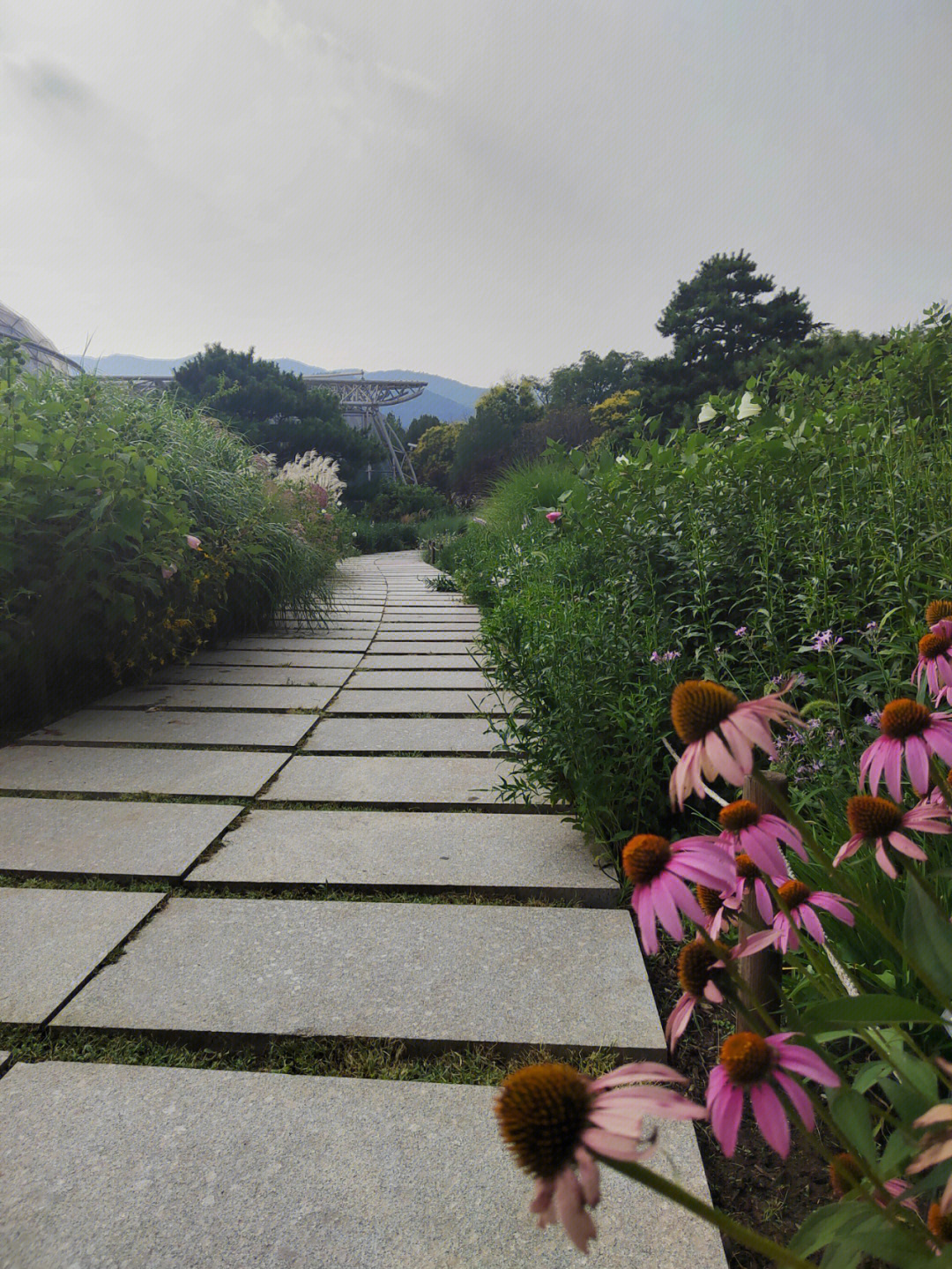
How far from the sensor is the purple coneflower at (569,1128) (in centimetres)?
39

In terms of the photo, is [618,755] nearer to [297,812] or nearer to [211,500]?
[297,812]

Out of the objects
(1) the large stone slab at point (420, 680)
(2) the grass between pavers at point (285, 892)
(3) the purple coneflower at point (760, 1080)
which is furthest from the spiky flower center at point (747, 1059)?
(1) the large stone slab at point (420, 680)

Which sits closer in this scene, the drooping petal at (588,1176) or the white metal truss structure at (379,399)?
the drooping petal at (588,1176)

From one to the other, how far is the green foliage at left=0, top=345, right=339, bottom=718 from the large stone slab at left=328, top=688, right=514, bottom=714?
840 millimetres

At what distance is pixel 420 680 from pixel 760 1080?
3167mm

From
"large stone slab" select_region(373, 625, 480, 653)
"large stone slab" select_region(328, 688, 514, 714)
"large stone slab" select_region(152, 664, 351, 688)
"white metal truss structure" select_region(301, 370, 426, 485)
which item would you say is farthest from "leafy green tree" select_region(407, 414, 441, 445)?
"large stone slab" select_region(328, 688, 514, 714)

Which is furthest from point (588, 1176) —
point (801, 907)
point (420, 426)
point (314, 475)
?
point (420, 426)

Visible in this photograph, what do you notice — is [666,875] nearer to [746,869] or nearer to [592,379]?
[746,869]

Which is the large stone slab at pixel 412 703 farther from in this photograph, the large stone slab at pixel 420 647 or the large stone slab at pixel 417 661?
the large stone slab at pixel 420 647

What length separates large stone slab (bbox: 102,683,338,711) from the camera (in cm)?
315

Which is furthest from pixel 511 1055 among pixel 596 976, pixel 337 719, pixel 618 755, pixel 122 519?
pixel 122 519

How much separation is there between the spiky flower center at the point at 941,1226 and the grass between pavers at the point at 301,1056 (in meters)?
0.66

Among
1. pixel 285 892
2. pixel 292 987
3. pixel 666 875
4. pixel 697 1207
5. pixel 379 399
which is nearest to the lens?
pixel 697 1207

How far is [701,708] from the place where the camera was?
60cm
